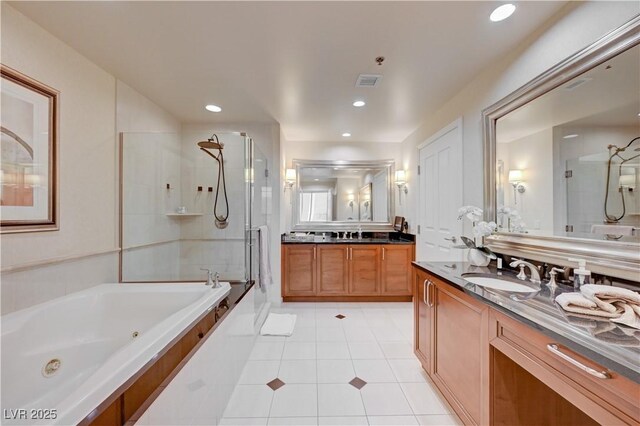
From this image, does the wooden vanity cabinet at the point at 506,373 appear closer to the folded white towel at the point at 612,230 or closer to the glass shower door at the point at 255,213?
the folded white towel at the point at 612,230

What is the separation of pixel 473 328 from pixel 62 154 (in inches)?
111

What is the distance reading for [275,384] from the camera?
5.84ft

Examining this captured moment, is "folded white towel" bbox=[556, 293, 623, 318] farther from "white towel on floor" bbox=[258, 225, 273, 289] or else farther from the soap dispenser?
"white towel on floor" bbox=[258, 225, 273, 289]

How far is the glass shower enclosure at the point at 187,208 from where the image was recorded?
91.0 inches

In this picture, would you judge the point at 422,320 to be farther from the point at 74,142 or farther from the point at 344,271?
the point at 74,142

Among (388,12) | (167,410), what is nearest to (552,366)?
(167,410)

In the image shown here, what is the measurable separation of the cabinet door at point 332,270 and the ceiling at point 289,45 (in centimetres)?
187

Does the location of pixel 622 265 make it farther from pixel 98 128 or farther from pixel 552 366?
pixel 98 128

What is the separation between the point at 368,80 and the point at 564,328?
2.05m

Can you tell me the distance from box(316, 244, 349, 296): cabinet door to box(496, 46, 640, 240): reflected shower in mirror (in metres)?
2.01

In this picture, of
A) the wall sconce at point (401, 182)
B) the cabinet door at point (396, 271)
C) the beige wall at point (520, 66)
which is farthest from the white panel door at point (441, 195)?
the wall sconce at point (401, 182)

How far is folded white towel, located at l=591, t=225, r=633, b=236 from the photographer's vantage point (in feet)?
3.62

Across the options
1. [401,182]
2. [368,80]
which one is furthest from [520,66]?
[401,182]

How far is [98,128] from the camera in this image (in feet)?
6.43
